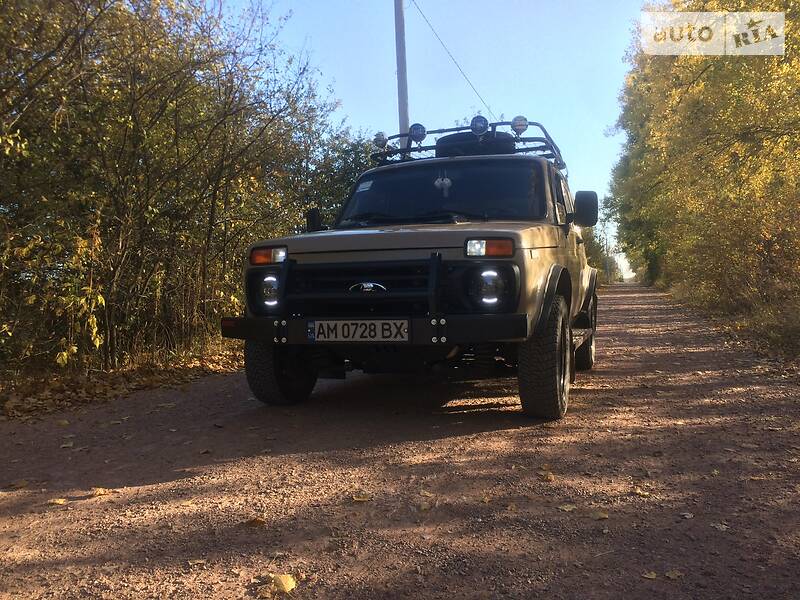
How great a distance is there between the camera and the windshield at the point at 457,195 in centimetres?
520

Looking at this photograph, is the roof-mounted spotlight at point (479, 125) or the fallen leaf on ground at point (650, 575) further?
the roof-mounted spotlight at point (479, 125)

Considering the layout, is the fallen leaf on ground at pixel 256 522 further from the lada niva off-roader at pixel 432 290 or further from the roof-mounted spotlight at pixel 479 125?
the roof-mounted spotlight at pixel 479 125

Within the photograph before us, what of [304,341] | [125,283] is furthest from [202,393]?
[304,341]

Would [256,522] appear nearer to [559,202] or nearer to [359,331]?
[359,331]

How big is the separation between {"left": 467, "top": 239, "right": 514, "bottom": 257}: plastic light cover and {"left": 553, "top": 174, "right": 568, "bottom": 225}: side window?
1567 mm

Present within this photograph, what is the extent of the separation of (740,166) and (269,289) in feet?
37.0

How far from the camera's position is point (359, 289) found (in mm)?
4312

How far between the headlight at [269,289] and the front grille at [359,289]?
0.15 m

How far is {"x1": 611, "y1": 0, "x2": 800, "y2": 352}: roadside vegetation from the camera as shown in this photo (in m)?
10.9

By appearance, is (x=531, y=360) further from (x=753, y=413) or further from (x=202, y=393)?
(x=202, y=393)

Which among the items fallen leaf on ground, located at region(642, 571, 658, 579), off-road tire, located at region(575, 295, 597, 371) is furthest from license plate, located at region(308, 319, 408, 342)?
off-road tire, located at region(575, 295, 597, 371)

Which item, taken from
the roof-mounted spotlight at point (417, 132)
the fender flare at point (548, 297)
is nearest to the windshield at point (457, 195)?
the fender flare at point (548, 297)

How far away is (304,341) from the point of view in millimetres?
4352

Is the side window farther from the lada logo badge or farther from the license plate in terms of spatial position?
the license plate
